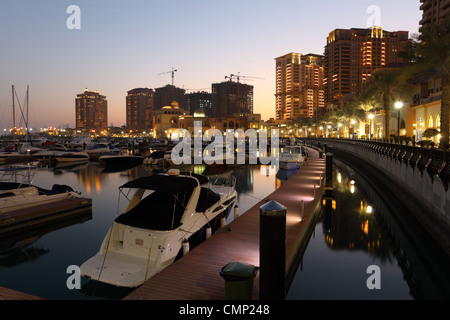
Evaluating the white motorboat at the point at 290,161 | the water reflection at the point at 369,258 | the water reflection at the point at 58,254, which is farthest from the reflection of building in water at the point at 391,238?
the white motorboat at the point at 290,161

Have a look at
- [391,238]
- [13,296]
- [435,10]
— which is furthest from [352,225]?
[435,10]

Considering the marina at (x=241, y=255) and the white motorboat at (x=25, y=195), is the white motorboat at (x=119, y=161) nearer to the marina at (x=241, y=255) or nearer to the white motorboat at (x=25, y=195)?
the marina at (x=241, y=255)

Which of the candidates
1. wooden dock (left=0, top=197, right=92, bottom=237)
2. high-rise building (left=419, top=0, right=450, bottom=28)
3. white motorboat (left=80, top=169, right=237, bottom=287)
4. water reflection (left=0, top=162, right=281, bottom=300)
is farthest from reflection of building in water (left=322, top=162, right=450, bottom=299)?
high-rise building (left=419, top=0, right=450, bottom=28)

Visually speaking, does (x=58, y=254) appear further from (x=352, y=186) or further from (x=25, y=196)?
(x=352, y=186)

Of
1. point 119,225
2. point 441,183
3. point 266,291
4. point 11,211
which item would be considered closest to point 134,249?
point 119,225

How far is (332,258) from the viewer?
624 inches

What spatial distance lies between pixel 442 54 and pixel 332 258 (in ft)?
86.5

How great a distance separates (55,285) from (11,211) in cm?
965

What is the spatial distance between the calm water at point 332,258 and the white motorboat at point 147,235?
1139mm

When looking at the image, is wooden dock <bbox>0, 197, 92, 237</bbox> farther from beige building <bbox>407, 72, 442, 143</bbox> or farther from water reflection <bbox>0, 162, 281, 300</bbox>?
beige building <bbox>407, 72, 442, 143</bbox>

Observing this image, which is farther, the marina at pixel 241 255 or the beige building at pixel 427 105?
the beige building at pixel 427 105

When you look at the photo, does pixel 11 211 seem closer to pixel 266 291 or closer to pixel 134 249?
pixel 134 249

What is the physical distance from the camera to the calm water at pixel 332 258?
41.4 ft
